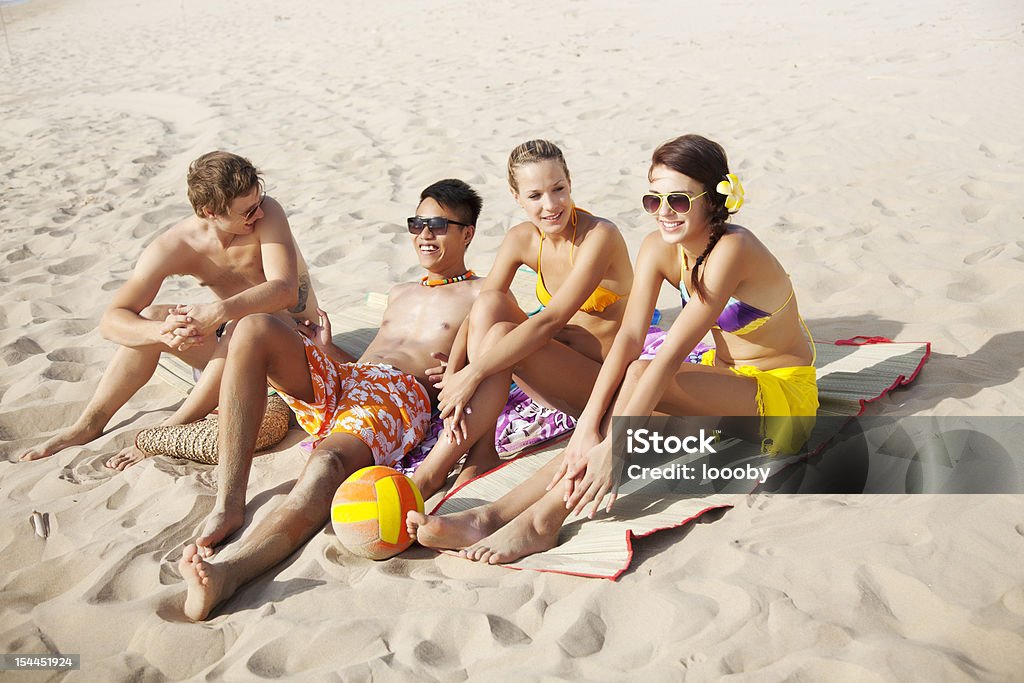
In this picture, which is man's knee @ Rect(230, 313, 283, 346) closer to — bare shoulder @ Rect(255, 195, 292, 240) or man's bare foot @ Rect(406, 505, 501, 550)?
bare shoulder @ Rect(255, 195, 292, 240)

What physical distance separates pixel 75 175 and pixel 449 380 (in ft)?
22.4

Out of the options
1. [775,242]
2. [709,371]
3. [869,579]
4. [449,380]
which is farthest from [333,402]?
[775,242]

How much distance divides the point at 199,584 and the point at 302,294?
1933mm

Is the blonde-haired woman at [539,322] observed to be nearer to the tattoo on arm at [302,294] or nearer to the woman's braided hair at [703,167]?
the woman's braided hair at [703,167]

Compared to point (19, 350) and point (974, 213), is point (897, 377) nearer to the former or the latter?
point (974, 213)

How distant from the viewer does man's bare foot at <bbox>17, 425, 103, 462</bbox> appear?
4074 mm

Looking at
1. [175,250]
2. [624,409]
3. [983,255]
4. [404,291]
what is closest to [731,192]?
[624,409]

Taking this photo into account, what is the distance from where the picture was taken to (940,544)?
8.77ft

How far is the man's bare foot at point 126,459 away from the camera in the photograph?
3.95 m

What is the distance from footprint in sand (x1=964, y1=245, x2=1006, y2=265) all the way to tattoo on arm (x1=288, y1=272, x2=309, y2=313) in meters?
3.70

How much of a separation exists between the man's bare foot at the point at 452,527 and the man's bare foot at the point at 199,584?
651mm

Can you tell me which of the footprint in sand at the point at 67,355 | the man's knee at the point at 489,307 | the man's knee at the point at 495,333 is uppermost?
the man's knee at the point at 489,307

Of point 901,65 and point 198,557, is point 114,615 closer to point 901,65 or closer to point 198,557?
point 198,557

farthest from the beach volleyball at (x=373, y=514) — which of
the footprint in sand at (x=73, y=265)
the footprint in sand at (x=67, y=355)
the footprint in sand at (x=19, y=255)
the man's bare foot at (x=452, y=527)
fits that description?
the footprint in sand at (x=19, y=255)
